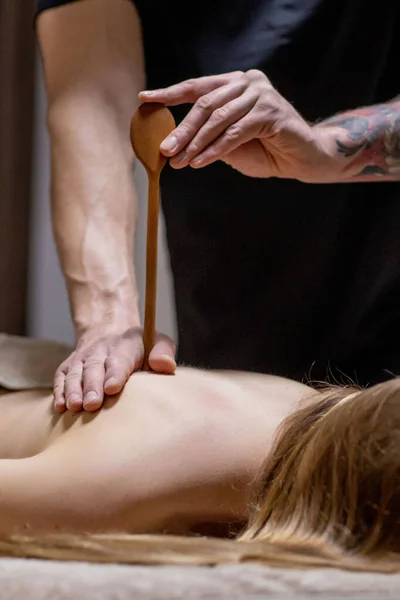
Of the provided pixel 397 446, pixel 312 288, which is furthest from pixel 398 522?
pixel 312 288

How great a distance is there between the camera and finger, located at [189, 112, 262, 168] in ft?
3.49

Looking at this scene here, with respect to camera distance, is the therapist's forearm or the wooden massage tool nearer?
the wooden massage tool

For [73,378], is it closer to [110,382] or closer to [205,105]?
[110,382]

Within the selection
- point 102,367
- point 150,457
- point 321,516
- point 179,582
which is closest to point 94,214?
point 102,367

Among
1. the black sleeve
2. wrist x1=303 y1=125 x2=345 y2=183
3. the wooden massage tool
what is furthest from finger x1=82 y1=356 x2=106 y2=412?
the black sleeve

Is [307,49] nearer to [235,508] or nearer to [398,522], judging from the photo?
[235,508]

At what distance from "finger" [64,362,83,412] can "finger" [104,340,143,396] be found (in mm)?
35

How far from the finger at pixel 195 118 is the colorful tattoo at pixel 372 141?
0.34 meters

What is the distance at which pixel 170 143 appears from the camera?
1020mm

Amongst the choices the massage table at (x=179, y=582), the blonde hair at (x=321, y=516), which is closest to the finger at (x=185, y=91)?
the blonde hair at (x=321, y=516)

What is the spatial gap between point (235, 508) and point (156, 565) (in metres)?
0.29

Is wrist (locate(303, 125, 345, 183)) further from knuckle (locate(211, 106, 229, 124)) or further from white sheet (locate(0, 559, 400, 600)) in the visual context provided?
white sheet (locate(0, 559, 400, 600))

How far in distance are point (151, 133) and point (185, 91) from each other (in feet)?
0.29

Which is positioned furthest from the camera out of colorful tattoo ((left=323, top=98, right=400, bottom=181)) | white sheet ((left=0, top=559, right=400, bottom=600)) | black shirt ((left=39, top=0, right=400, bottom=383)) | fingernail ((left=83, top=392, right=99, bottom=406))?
black shirt ((left=39, top=0, right=400, bottom=383))
